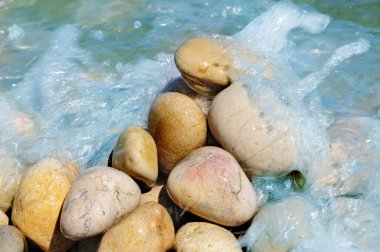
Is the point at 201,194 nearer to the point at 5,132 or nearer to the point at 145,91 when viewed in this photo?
the point at 145,91

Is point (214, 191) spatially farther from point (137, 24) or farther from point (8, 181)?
point (137, 24)

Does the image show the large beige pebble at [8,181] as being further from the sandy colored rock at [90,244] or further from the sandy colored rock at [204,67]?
the sandy colored rock at [204,67]

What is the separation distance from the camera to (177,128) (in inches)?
147

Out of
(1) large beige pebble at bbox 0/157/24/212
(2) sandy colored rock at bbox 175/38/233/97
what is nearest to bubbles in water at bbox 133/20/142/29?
(2) sandy colored rock at bbox 175/38/233/97

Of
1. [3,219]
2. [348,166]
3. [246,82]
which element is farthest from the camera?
[246,82]

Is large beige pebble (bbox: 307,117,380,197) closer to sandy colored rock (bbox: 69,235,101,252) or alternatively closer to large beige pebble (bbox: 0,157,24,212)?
sandy colored rock (bbox: 69,235,101,252)

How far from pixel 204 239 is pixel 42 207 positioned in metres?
1.00

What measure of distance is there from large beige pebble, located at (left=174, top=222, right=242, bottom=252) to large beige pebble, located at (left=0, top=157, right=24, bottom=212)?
1.19 metres

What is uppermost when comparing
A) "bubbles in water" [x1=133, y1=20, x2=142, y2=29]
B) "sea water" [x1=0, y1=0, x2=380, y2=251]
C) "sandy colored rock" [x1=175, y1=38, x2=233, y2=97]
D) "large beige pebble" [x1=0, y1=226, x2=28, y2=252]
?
"sandy colored rock" [x1=175, y1=38, x2=233, y2=97]

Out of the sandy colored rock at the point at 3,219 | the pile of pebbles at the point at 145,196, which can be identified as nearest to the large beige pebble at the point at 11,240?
the pile of pebbles at the point at 145,196

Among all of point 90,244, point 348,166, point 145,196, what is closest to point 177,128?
point 145,196

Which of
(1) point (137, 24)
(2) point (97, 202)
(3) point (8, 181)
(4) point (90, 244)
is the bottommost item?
(1) point (137, 24)

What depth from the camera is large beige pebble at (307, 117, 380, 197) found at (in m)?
3.70

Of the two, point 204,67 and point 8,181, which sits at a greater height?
point 204,67
